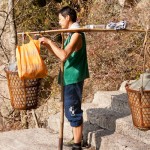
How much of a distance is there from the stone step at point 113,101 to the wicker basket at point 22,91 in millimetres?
1701

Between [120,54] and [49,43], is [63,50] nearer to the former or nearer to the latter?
[49,43]

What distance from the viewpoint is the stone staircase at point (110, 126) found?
193 inches

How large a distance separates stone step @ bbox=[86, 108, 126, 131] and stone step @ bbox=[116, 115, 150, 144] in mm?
132

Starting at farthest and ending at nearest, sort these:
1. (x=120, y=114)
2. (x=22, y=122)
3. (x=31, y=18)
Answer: (x=31, y=18) → (x=22, y=122) → (x=120, y=114)

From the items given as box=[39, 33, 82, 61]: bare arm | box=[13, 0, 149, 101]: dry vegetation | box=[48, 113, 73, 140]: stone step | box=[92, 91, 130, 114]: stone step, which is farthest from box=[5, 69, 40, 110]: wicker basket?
box=[13, 0, 149, 101]: dry vegetation

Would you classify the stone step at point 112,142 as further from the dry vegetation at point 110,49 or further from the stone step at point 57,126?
the dry vegetation at point 110,49

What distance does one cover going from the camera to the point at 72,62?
15.1 feet

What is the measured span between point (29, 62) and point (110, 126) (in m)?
1.85

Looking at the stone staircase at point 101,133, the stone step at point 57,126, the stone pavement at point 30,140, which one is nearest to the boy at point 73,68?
the stone staircase at point 101,133

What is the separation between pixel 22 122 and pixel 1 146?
11.2ft

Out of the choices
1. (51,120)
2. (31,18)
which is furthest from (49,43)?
(31,18)

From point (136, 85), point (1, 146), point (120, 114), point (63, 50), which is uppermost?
point (63, 50)

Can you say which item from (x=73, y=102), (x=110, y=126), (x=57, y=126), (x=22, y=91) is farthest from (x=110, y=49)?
(x=22, y=91)

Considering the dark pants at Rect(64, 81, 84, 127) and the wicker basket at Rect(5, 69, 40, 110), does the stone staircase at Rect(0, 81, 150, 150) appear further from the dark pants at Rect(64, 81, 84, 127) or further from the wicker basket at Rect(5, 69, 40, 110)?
the wicker basket at Rect(5, 69, 40, 110)
